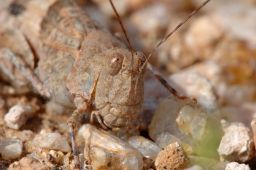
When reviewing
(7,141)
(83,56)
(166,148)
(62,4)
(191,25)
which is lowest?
(7,141)

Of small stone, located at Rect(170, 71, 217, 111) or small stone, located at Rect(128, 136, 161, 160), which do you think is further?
small stone, located at Rect(170, 71, 217, 111)

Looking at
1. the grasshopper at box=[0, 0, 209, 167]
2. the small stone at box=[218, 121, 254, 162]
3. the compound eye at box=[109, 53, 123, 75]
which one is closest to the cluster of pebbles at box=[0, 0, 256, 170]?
the small stone at box=[218, 121, 254, 162]

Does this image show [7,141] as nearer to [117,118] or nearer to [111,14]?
[117,118]

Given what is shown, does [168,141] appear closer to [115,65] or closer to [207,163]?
[207,163]

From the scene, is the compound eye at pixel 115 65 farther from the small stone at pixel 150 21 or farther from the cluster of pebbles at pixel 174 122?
the small stone at pixel 150 21

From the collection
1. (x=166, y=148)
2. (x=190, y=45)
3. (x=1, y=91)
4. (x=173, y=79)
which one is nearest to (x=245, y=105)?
(x=173, y=79)

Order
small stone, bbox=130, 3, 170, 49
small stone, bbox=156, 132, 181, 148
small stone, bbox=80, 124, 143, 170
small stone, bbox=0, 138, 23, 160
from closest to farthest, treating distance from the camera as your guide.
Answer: small stone, bbox=80, 124, 143, 170
small stone, bbox=0, 138, 23, 160
small stone, bbox=156, 132, 181, 148
small stone, bbox=130, 3, 170, 49

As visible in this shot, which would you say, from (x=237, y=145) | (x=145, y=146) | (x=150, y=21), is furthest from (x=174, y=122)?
(x=150, y=21)

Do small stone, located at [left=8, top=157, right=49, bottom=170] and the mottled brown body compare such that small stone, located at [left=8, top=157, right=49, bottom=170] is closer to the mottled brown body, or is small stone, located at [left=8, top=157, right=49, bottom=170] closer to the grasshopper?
the grasshopper
